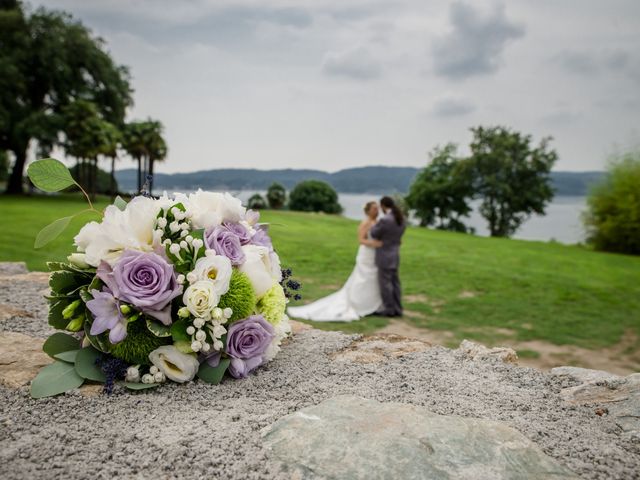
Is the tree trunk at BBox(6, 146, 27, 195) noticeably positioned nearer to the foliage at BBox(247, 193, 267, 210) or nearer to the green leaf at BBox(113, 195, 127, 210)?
the foliage at BBox(247, 193, 267, 210)

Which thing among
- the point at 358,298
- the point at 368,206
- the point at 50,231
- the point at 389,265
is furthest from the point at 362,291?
the point at 50,231

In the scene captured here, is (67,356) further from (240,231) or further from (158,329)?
(240,231)

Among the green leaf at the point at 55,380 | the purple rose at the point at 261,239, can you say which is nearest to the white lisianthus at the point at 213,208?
the purple rose at the point at 261,239

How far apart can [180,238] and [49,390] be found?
104 cm

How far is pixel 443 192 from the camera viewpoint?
48844mm

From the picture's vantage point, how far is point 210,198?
316cm

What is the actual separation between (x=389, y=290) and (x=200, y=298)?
8.62 metres

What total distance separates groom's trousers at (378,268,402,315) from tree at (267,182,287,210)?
36358mm

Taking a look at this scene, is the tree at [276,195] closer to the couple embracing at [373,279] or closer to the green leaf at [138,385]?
the couple embracing at [373,279]

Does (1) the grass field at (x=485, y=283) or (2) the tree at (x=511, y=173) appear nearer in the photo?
(1) the grass field at (x=485, y=283)

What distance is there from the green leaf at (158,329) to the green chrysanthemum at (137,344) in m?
0.08

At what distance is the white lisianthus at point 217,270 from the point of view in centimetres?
278

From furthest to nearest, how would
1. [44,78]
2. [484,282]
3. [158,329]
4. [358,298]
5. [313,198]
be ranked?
[313,198] → [44,78] → [484,282] → [358,298] → [158,329]

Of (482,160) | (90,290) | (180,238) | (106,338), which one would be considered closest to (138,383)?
(106,338)
